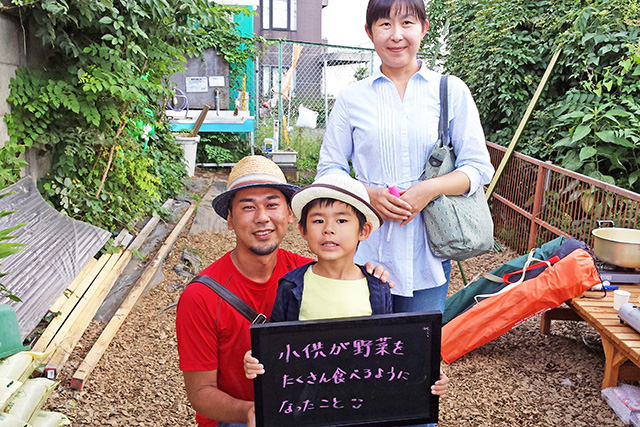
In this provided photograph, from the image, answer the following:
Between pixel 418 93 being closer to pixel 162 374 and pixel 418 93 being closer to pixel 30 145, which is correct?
pixel 162 374

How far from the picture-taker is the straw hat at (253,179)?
2.09 m

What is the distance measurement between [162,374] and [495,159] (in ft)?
16.9

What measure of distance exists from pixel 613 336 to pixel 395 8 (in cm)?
242

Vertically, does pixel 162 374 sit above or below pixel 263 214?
below

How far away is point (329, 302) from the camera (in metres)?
1.89

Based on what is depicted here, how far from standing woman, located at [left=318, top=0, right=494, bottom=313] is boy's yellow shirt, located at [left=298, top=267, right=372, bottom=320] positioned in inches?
16.8

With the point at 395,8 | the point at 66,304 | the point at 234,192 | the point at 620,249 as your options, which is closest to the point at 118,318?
the point at 66,304

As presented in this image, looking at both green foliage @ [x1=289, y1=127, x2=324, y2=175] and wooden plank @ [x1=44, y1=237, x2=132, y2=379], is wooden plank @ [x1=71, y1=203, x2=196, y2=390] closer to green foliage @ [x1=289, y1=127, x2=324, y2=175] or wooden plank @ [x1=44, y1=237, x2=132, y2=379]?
wooden plank @ [x1=44, y1=237, x2=132, y2=379]

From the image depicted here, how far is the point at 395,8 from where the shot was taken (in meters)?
2.21

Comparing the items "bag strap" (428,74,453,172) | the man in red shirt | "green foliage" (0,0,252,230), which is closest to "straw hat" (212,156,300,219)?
the man in red shirt

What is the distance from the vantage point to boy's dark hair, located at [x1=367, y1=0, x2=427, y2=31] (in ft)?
7.24

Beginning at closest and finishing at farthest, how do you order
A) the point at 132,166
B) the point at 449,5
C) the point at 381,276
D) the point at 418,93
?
the point at 381,276
the point at 418,93
the point at 132,166
the point at 449,5

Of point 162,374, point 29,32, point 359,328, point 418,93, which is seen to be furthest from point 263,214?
point 29,32

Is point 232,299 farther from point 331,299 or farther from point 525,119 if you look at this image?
point 525,119
